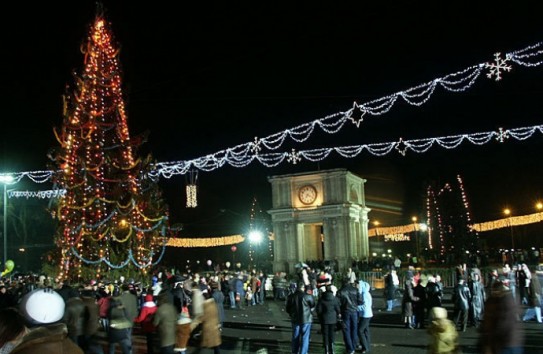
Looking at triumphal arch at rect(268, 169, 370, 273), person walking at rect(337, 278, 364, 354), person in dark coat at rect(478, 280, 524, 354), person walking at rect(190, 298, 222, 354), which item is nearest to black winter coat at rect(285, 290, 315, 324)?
person walking at rect(337, 278, 364, 354)

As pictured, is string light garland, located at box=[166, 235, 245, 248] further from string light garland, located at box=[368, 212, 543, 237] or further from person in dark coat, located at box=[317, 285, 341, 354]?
person in dark coat, located at box=[317, 285, 341, 354]

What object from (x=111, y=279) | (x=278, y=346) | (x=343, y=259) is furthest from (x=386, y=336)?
(x=343, y=259)

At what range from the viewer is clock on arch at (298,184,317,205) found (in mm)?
53866

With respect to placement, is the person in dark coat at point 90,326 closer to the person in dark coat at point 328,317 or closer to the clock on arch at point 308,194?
the person in dark coat at point 328,317

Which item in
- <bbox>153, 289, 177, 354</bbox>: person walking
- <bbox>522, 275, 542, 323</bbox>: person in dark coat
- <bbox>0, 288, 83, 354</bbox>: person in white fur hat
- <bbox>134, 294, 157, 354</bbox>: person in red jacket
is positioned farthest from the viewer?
<bbox>522, 275, 542, 323</bbox>: person in dark coat

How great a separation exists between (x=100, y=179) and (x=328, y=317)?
1815 centimetres

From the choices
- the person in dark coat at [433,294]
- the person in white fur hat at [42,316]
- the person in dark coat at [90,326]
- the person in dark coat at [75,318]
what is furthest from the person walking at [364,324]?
the person in white fur hat at [42,316]

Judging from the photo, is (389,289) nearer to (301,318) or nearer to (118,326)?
(301,318)

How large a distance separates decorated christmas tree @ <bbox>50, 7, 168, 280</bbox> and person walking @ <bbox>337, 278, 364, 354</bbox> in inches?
657

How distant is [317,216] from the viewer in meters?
53.3

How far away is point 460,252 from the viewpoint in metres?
59.8

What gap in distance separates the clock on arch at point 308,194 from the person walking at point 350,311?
3856cm

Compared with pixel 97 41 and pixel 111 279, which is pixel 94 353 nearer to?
pixel 111 279

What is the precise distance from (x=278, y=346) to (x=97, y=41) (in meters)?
19.5
